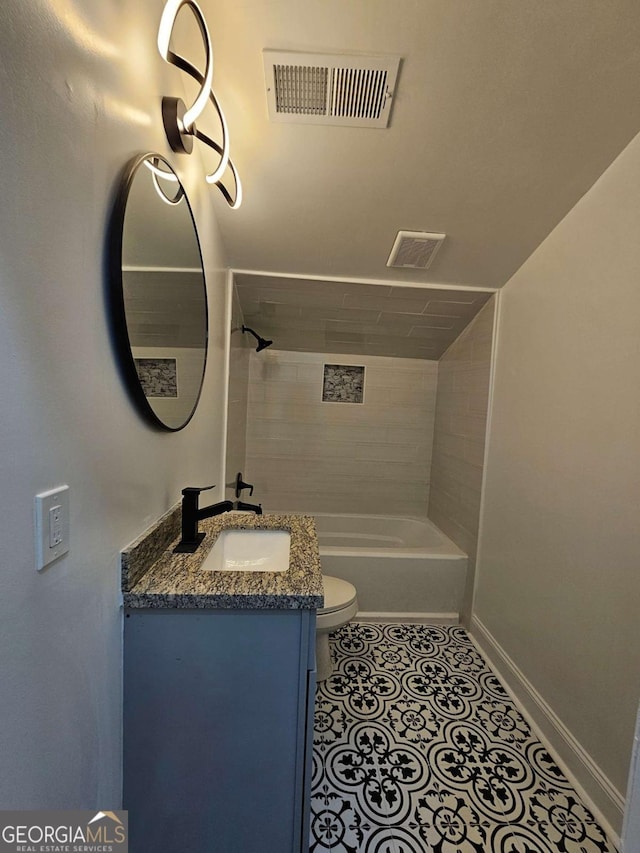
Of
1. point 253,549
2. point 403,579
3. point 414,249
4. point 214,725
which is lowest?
point 403,579

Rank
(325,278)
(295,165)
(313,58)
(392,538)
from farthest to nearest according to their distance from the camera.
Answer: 1. (392,538)
2. (325,278)
3. (295,165)
4. (313,58)

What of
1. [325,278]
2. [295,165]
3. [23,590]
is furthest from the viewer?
[325,278]

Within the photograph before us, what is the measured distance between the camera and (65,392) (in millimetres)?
640

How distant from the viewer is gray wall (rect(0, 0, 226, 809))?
1.71 ft

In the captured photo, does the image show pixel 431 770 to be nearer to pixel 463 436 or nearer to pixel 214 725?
pixel 214 725

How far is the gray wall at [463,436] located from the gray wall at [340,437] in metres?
0.17

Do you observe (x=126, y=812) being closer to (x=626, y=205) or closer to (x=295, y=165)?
(x=295, y=165)

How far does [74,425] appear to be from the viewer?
669 millimetres

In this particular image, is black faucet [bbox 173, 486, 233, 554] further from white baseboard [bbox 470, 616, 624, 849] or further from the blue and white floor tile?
white baseboard [bbox 470, 616, 624, 849]

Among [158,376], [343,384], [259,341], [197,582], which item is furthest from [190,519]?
[343,384]

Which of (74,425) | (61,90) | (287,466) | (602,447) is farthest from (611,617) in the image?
(287,466)

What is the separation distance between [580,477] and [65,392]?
1.70 m

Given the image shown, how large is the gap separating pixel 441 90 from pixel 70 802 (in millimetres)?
2079

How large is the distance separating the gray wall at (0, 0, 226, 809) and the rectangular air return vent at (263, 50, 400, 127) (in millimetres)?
375
